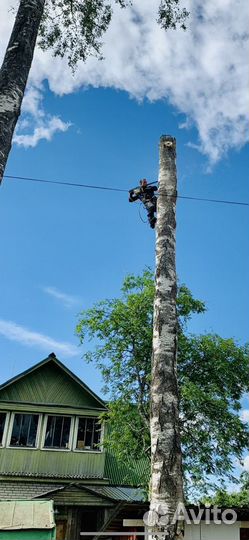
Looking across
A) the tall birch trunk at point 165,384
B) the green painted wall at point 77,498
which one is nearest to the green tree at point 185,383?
the green painted wall at point 77,498

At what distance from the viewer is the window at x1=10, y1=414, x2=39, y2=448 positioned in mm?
18047

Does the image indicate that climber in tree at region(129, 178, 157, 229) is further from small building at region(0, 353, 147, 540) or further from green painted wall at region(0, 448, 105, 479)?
green painted wall at region(0, 448, 105, 479)

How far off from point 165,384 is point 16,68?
383 cm

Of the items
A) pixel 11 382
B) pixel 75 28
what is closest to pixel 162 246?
pixel 75 28

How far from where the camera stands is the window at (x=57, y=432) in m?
18.3

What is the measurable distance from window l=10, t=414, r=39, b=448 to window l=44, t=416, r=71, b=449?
0.55m

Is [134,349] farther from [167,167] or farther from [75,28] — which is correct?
[75,28]

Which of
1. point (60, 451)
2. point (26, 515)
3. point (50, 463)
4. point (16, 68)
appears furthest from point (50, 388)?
point (16, 68)

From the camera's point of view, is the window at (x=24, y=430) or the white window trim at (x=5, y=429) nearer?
the white window trim at (x=5, y=429)

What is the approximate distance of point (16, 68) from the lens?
174 inches

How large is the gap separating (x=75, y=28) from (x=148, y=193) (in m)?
3.16

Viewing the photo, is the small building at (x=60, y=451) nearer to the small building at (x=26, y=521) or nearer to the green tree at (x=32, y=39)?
the small building at (x=26, y=521)

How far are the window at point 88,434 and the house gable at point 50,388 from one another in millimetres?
672

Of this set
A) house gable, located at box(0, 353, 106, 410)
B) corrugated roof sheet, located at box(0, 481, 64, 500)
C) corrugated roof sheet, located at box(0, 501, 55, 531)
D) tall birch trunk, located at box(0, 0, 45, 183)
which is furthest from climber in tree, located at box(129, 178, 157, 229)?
corrugated roof sheet, located at box(0, 481, 64, 500)
